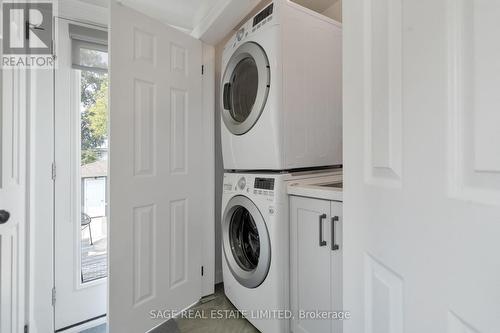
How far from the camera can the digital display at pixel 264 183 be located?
1.35 meters

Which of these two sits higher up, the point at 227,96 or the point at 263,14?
the point at 263,14

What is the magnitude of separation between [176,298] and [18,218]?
1048mm

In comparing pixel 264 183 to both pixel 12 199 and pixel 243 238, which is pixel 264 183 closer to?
pixel 243 238

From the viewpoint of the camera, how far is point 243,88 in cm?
163

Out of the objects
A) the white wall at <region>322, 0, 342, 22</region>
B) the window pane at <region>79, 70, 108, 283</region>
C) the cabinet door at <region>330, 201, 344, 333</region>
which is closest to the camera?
the cabinet door at <region>330, 201, 344, 333</region>

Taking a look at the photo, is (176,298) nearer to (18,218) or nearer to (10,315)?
(10,315)

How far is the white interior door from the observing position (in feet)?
4.42

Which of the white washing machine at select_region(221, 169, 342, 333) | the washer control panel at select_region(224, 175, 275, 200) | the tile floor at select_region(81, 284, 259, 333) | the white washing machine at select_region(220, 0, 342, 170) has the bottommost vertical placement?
the tile floor at select_region(81, 284, 259, 333)

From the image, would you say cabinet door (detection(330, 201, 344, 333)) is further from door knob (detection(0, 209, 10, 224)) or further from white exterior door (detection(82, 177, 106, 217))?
white exterior door (detection(82, 177, 106, 217))

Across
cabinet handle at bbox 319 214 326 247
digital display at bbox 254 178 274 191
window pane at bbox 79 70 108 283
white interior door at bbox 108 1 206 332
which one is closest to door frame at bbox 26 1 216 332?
window pane at bbox 79 70 108 283

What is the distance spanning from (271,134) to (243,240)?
0.81 meters

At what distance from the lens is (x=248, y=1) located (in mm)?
1486
